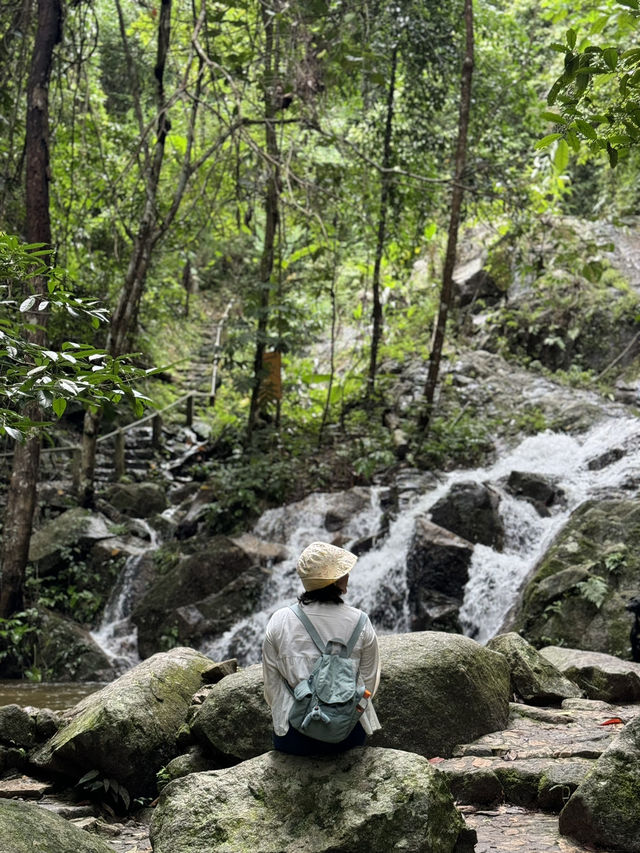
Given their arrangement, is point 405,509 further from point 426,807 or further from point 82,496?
point 426,807

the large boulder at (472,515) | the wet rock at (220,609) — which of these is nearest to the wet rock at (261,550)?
the wet rock at (220,609)

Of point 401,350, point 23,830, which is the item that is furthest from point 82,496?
point 23,830

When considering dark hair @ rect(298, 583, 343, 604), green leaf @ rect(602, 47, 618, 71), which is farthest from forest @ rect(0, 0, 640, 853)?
dark hair @ rect(298, 583, 343, 604)

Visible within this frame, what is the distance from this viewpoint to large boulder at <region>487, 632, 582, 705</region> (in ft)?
19.6

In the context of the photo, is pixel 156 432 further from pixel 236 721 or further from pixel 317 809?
pixel 317 809

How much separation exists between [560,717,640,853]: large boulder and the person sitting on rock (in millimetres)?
1037

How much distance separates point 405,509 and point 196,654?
591 centimetres

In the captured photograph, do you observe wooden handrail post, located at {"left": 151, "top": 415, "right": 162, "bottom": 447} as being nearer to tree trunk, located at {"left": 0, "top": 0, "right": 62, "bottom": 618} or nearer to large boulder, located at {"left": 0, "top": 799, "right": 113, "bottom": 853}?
tree trunk, located at {"left": 0, "top": 0, "right": 62, "bottom": 618}

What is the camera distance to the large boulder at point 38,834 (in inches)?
131

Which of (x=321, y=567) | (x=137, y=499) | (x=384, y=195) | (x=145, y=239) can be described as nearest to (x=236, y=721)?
(x=321, y=567)

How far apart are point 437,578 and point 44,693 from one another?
4.96m

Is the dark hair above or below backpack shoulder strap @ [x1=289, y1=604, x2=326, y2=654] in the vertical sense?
above

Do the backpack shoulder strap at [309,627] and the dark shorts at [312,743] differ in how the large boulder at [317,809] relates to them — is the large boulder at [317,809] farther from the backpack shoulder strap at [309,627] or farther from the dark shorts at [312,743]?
the backpack shoulder strap at [309,627]

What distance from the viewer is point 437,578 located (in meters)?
9.93
